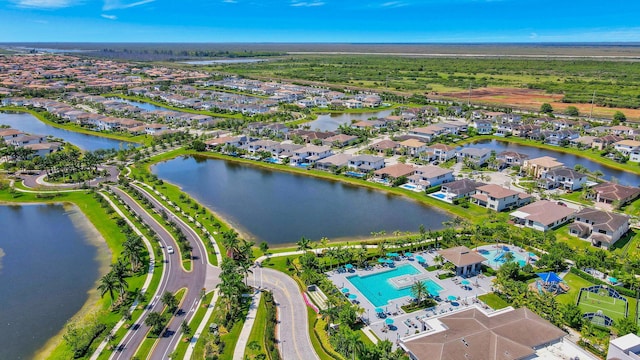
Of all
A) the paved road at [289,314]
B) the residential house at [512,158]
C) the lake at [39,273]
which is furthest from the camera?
the residential house at [512,158]

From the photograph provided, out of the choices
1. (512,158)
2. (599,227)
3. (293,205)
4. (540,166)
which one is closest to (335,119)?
(512,158)

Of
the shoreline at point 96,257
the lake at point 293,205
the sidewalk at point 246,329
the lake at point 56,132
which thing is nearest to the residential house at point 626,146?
the lake at point 293,205

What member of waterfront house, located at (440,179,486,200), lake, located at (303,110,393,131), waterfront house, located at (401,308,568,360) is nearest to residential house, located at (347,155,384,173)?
waterfront house, located at (440,179,486,200)

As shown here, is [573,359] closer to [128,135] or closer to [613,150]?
[613,150]

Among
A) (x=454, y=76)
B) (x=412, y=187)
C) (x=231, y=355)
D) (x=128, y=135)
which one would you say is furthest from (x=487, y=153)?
(x=454, y=76)

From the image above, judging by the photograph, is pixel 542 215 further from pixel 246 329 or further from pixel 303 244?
pixel 246 329

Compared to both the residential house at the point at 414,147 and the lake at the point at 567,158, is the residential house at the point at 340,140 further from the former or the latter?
the lake at the point at 567,158

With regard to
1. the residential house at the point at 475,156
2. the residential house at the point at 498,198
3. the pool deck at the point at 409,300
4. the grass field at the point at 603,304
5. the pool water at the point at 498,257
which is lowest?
the pool deck at the point at 409,300

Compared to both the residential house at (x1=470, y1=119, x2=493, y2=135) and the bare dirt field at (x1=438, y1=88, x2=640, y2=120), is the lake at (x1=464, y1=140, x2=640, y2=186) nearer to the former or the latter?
the residential house at (x1=470, y1=119, x2=493, y2=135)
